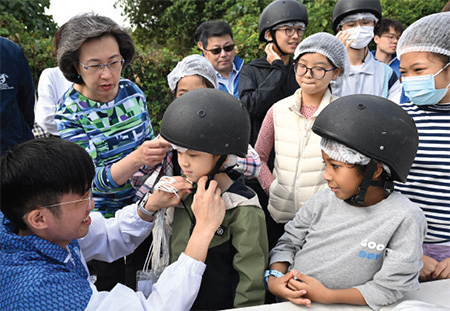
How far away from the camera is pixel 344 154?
197 cm

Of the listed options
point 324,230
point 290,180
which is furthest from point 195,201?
point 290,180

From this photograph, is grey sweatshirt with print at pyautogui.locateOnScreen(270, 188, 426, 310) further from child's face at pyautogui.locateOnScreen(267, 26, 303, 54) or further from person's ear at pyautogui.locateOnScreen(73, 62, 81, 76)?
child's face at pyautogui.locateOnScreen(267, 26, 303, 54)

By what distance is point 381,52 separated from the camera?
17.6 feet

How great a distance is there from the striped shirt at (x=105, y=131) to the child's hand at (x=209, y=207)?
0.81m

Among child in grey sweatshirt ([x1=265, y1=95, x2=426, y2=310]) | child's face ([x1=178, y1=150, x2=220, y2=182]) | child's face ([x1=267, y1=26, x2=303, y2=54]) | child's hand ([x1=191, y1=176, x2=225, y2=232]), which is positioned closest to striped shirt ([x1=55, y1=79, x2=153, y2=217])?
child's face ([x1=178, y1=150, x2=220, y2=182])

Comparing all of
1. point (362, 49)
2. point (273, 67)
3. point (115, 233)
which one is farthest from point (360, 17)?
point (115, 233)

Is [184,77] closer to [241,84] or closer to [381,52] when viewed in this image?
[241,84]

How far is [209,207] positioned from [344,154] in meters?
0.72

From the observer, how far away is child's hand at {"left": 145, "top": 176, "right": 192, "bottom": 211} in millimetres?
2145

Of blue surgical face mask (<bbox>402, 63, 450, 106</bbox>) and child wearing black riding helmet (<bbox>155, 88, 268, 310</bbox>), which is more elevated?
blue surgical face mask (<bbox>402, 63, 450, 106</bbox>)

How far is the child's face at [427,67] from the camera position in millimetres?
2438

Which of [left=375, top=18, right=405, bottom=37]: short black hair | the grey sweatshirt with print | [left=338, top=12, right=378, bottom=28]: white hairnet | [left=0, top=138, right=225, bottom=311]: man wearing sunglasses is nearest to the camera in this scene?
[left=0, top=138, right=225, bottom=311]: man wearing sunglasses

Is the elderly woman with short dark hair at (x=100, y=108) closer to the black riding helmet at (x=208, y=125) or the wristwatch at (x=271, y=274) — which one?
the black riding helmet at (x=208, y=125)

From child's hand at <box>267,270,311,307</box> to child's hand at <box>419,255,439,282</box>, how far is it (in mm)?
762
